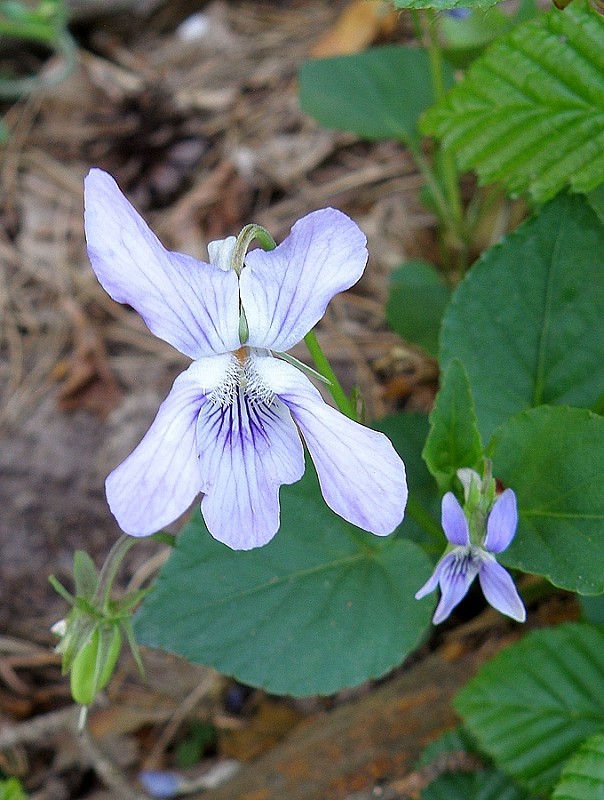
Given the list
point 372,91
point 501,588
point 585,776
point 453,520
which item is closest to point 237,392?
point 453,520

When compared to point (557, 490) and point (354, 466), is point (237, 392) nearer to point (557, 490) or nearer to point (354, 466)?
point (354, 466)

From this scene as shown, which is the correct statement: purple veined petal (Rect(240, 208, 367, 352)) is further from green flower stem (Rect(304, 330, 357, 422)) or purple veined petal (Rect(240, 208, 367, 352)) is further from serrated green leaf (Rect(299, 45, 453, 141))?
serrated green leaf (Rect(299, 45, 453, 141))

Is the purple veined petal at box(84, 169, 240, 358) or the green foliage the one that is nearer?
the purple veined petal at box(84, 169, 240, 358)

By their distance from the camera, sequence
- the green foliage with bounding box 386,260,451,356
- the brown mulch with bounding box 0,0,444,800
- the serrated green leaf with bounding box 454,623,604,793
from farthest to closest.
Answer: the brown mulch with bounding box 0,0,444,800 → the green foliage with bounding box 386,260,451,356 → the serrated green leaf with bounding box 454,623,604,793

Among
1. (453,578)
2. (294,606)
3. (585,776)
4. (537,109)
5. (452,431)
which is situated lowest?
(294,606)

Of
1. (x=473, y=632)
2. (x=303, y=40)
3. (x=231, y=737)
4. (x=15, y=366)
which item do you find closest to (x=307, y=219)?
(x=473, y=632)

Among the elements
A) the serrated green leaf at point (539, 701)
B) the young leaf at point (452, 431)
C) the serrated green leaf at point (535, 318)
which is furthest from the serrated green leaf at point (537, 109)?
the serrated green leaf at point (539, 701)

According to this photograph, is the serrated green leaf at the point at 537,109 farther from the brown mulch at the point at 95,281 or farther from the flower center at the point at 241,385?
the brown mulch at the point at 95,281

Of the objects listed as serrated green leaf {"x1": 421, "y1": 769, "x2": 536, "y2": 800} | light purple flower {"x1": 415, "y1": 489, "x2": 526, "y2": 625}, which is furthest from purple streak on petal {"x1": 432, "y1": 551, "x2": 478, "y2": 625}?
serrated green leaf {"x1": 421, "y1": 769, "x2": 536, "y2": 800}
